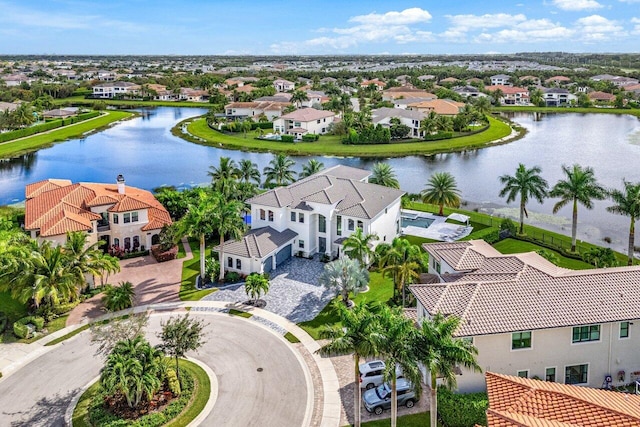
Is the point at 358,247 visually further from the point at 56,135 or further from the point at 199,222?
the point at 56,135

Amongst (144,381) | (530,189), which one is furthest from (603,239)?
(144,381)

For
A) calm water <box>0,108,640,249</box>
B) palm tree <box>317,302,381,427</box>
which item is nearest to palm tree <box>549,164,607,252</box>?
calm water <box>0,108,640,249</box>

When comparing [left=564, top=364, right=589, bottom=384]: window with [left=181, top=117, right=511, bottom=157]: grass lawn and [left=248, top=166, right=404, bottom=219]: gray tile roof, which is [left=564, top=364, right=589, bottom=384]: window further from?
[left=181, top=117, right=511, bottom=157]: grass lawn

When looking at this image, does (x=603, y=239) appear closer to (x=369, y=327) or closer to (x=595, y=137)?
(x=369, y=327)

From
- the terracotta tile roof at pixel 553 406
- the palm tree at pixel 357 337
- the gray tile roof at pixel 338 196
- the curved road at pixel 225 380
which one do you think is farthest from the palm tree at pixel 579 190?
the palm tree at pixel 357 337

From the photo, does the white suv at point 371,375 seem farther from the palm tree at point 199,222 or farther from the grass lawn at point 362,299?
the palm tree at point 199,222

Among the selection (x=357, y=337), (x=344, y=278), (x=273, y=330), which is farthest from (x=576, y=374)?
(x=273, y=330)
